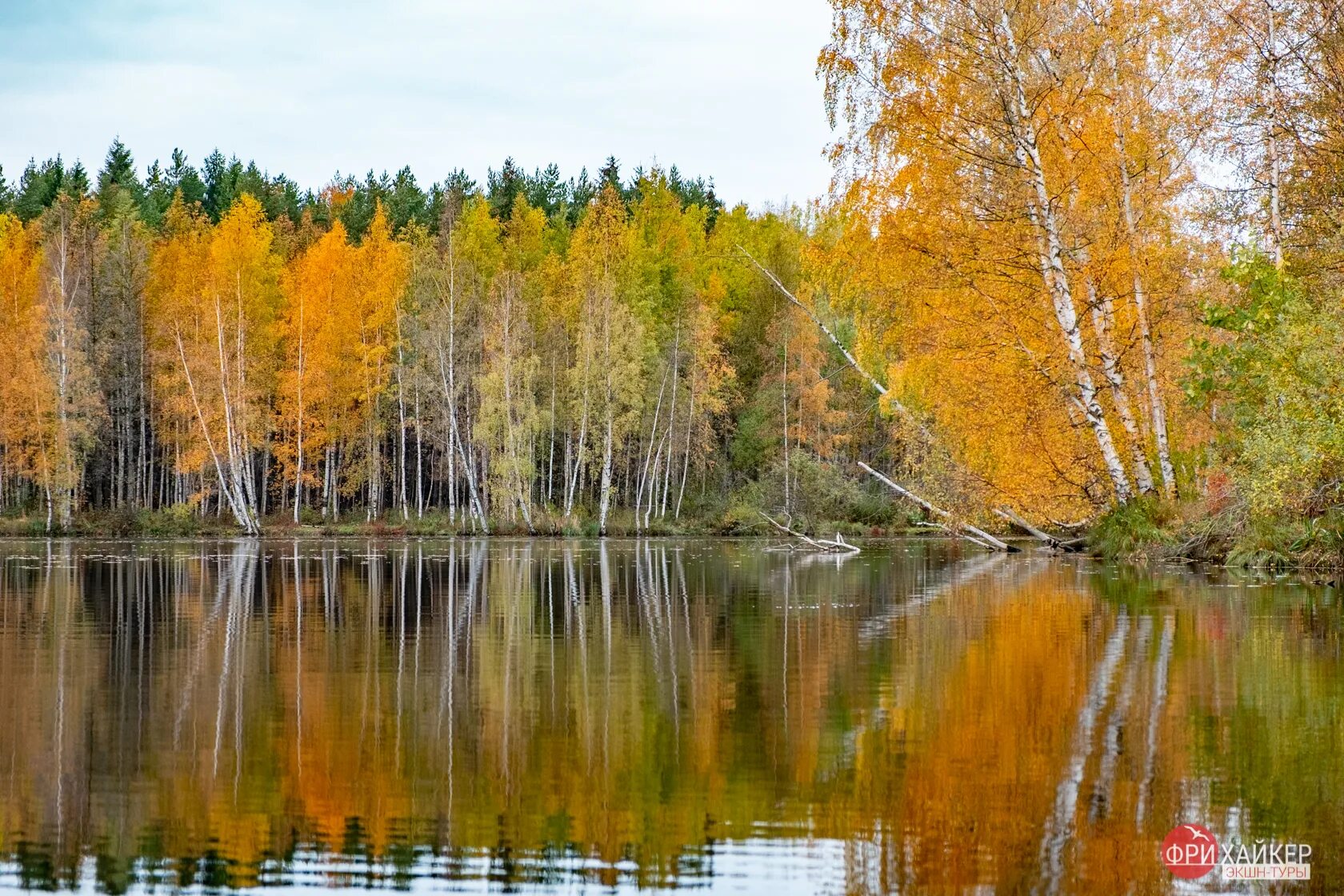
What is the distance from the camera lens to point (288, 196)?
88.1 meters

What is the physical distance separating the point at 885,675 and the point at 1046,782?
390 cm

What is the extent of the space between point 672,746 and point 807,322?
166ft

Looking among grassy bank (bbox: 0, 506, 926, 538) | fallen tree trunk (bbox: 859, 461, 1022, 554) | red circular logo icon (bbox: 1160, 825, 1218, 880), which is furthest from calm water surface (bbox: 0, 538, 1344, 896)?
grassy bank (bbox: 0, 506, 926, 538)

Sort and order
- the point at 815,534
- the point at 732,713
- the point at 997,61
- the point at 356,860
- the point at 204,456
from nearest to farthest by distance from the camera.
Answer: the point at 356,860
the point at 732,713
the point at 997,61
the point at 815,534
the point at 204,456

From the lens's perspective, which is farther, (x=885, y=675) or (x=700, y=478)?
(x=700, y=478)

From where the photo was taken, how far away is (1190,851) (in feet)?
17.3

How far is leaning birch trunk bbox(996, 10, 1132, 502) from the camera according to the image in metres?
23.1

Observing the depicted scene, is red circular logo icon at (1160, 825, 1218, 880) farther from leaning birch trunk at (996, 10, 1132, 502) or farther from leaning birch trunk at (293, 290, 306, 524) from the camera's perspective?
leaning birch trunk at (293, 290, 306, 524)

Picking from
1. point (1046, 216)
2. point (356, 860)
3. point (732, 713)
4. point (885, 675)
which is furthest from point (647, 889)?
point (1046, 216)

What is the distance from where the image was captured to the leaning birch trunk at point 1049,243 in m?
23.1

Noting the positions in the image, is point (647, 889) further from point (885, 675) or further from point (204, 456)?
point (204, 456)

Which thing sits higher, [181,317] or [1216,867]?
[181,317]

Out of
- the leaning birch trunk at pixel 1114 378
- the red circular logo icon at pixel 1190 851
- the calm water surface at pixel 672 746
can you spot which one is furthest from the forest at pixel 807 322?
the red circular logo icon at pixel 1190 851

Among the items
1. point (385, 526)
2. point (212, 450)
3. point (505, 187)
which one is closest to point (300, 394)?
point (212, 450)
